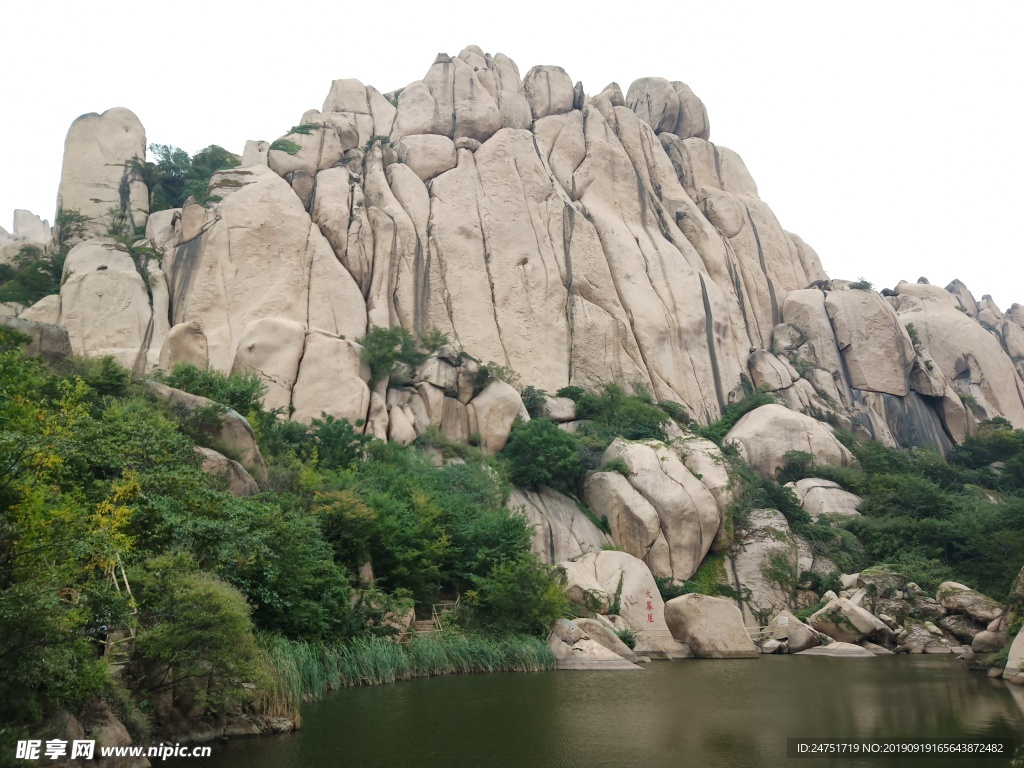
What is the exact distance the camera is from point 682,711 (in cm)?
1374

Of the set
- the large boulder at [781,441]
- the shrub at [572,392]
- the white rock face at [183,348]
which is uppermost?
the white rock face at [183,348]

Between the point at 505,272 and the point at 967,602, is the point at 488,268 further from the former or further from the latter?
the point at 967,602

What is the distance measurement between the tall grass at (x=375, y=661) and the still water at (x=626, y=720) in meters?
0.48

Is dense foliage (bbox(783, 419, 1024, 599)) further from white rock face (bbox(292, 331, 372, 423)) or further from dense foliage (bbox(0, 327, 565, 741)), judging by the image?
white rock face (bbox(292, 331, 372, 423))

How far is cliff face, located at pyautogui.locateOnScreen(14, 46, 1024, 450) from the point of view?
32.3 m

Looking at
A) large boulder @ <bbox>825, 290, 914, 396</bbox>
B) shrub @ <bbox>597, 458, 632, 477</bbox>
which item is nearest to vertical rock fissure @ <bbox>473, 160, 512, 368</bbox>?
shrub @ <bbox>597, 458, 632, 477</bbox>

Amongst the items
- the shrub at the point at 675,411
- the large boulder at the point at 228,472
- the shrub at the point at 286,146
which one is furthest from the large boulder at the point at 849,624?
the shrub at the point at 286,146

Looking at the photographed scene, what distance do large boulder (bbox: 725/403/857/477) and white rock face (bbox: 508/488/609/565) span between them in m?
9.69

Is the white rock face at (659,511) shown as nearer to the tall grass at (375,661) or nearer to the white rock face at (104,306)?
the tall grass at (375,661)

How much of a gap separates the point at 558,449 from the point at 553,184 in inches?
690

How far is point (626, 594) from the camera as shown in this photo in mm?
26125

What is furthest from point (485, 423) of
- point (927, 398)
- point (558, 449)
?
point (927, 398)

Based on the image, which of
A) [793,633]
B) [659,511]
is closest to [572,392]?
[659,511]

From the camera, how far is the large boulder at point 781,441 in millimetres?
36156
